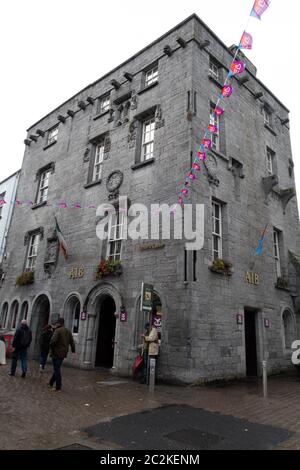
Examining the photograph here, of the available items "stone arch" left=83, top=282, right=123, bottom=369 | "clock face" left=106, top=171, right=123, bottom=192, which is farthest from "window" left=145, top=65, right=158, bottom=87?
"stone arch" left=83, top=282, right=123, bottom=369

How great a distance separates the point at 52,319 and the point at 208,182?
9012 mm

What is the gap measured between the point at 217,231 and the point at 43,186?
38.4 feet

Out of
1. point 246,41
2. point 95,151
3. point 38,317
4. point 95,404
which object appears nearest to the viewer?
point 95,404

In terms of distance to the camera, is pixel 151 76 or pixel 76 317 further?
pixel 151 76

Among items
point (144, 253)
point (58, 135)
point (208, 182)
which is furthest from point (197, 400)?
point (58, 135)

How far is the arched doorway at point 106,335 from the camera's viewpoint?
13238 mm

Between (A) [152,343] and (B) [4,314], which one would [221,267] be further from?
(B) [4,314]

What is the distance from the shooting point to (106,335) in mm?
13523

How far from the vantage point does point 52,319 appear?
14.7m

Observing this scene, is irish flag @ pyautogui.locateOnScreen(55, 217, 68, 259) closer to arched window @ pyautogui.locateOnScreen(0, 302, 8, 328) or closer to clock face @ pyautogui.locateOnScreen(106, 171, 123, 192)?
clock face @ pyautogui.locateOnScreen(106, 171, 123, 192)

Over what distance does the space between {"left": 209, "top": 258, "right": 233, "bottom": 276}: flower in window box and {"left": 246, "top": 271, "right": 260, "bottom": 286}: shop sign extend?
1308 millimetres

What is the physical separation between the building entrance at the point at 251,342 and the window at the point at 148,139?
24.6 feet

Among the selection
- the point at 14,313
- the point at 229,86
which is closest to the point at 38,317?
the point at 14,313
